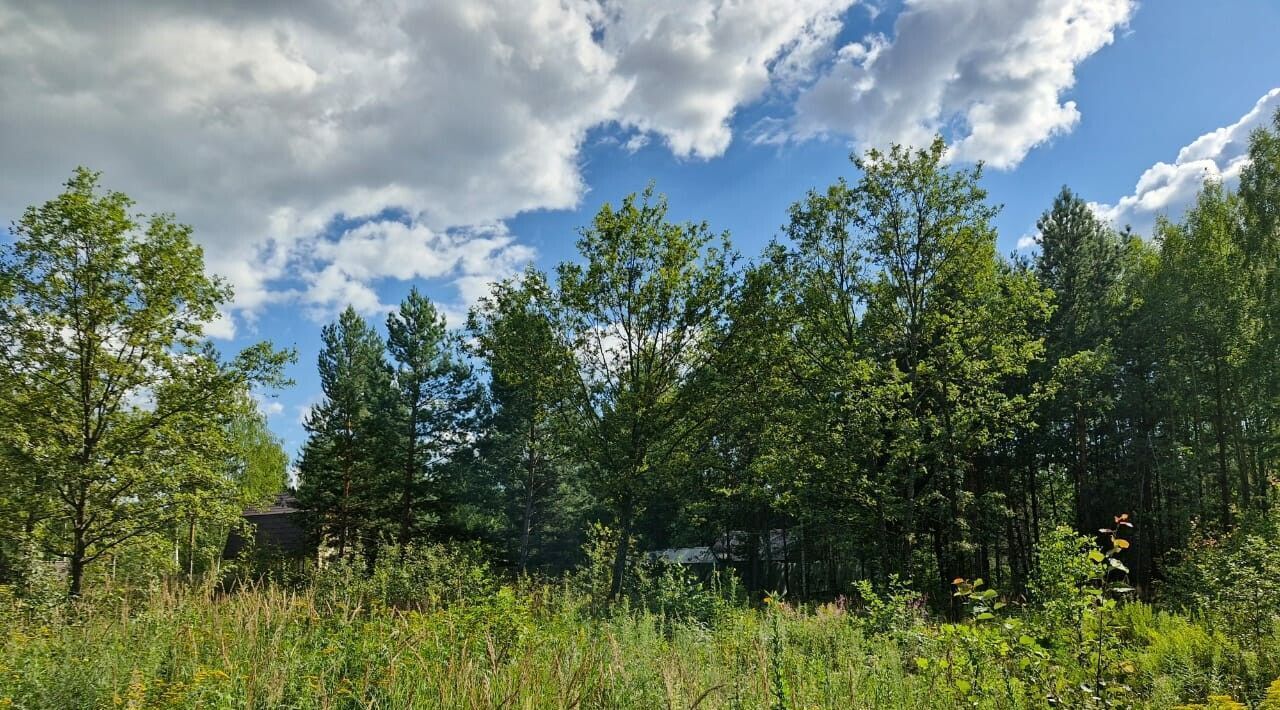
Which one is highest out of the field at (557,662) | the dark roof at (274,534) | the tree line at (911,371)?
the tree line at (911,371)

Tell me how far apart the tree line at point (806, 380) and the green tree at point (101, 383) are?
51 mm

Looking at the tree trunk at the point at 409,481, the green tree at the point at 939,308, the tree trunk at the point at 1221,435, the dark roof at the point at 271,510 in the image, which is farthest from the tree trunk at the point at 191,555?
the tree trunk at the point at 1221,435

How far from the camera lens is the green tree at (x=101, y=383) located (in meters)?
13.5

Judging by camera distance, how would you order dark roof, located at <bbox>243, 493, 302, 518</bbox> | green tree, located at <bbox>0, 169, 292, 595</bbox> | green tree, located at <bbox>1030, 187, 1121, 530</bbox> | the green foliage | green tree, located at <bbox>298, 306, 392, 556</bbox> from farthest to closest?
dark roof, located at <bbox>243, 493, 302, 518</bbox> → green tree, located at <bbox>298, 306, 392, 556</bbox> → green tree, located at <bbox>1030, 187, 1121, 530</bbox> → green tree, located at <bbox>0, 169, 292, 595</bbox> → the green foliage

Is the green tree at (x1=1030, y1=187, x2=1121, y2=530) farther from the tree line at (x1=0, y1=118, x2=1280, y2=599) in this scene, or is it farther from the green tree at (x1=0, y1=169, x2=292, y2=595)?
the green tree at (x1=0, y1=169, x2=292, y2=595)

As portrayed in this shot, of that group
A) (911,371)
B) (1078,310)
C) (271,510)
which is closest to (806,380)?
(911,371)

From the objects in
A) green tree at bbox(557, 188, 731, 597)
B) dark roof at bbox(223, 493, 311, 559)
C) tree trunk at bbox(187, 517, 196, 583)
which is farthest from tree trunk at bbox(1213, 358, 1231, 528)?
dark roof at bbox(223, 493, 311, 559)

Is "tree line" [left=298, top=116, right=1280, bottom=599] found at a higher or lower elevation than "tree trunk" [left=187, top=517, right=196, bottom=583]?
higher

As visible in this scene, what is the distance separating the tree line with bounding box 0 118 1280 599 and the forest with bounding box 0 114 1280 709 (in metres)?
0.10

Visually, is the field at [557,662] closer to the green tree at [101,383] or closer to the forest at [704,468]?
the forest at [704,468]

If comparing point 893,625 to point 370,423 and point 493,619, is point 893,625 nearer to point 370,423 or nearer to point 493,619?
point 493,619

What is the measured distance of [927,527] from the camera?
901 inches

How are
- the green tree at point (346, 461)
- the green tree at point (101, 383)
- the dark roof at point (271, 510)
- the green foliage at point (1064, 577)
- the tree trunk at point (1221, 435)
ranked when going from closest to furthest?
1. the green foliage at point (1064, 577)
2. the green tree at point (101, 383)
3. the tree trunk at point (1221, 435)
4. the green tree at point (346, 461)
5. the dark roof at point (271, 510)

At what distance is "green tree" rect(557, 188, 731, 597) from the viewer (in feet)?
55.0
